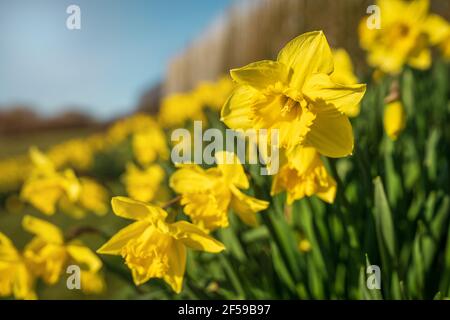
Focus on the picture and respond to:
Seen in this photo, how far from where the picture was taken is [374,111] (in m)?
1.49

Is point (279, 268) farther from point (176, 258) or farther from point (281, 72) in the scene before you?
point (281, 72)

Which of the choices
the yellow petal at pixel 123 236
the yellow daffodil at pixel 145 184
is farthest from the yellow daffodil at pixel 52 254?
the yellow daffodil at pixel 145 184

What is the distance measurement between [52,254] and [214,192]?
0.53 m

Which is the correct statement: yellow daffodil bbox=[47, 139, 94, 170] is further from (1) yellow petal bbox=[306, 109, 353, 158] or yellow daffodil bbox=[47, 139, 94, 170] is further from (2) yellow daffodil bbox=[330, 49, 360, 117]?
(1) yellow petal bbox=[306, 109, 353, 158]

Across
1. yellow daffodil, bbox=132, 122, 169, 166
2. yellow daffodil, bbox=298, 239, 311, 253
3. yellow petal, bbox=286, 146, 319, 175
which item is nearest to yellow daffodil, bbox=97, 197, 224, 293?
yellow petal, bbox=286, 146, 319, 175

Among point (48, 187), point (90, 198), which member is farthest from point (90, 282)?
point (48, 187)

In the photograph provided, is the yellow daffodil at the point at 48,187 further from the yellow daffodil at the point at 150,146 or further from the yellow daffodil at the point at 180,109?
the yellow daffodil at the point at 180,109

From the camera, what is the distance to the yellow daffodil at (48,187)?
1513 mm

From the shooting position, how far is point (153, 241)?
0.95 metres

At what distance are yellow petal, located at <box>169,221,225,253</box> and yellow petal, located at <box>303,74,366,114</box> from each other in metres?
0.34

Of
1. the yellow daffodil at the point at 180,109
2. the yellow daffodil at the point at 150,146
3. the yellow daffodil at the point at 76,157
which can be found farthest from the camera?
the yellow daffodil at the point at 76,157

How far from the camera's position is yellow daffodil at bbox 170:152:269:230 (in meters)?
0.99

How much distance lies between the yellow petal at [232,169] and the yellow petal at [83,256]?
0.50 meters
